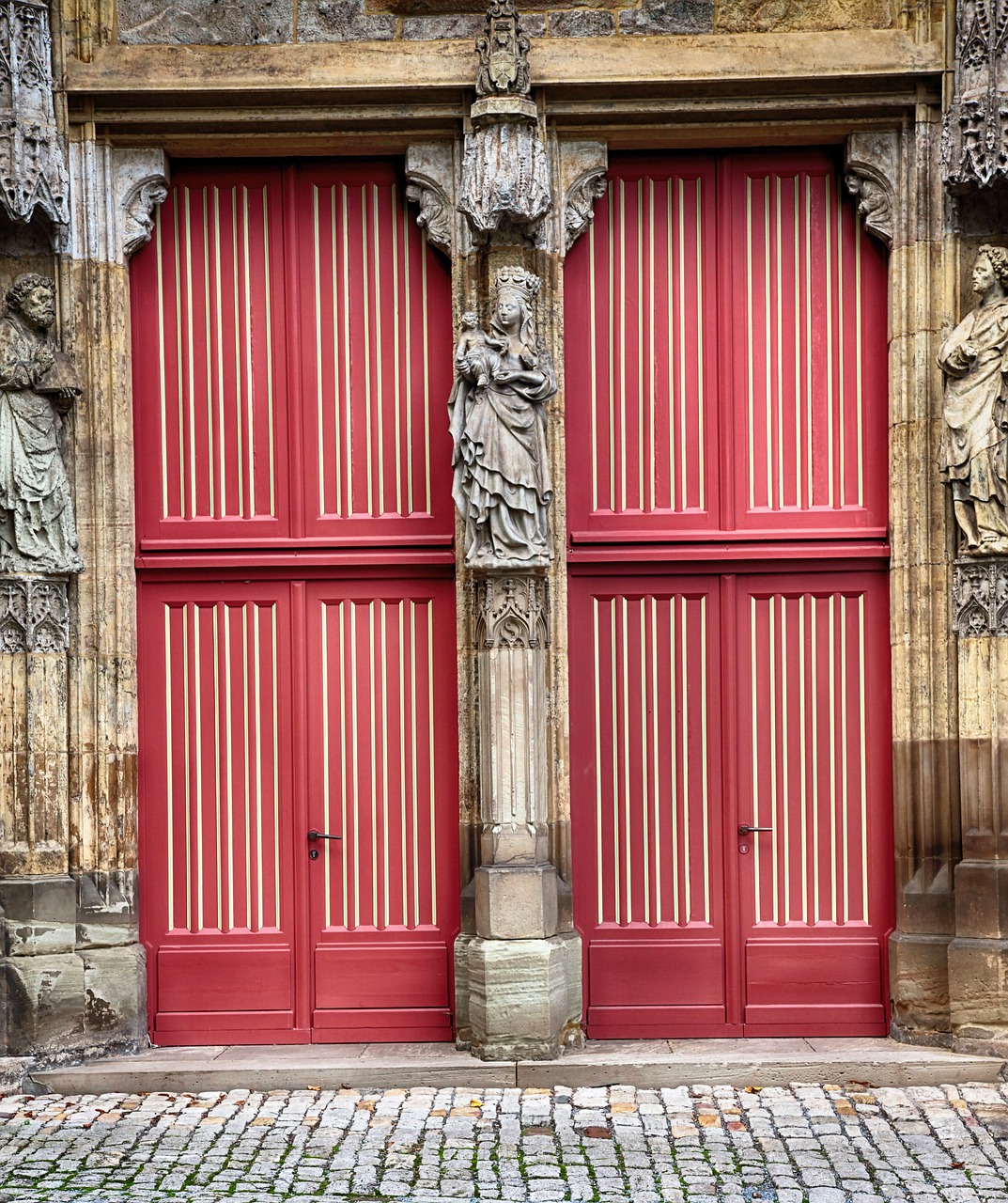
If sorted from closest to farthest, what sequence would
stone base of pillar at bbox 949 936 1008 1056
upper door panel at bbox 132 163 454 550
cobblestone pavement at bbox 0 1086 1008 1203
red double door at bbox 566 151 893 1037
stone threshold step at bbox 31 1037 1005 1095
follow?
1. cobblestone pavement at bbox 0 1086 1008 1203
2. stone threshold step at bbox 31 1037 1005 1095
3. stone base of pillar at bbox 949 936 1008 1056
4. red double door at bbox 566 151 893 1037
5. upper door panel at bbox 132 163 454 550

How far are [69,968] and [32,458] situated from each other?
8.41ft

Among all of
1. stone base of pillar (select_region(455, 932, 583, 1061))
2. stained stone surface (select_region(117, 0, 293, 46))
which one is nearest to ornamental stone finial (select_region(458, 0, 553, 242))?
stained stone surface (select_region(117, 0, 293, 46))

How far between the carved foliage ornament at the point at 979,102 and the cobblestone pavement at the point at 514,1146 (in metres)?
4.44

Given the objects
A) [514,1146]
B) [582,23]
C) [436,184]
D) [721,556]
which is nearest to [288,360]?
[436,184]

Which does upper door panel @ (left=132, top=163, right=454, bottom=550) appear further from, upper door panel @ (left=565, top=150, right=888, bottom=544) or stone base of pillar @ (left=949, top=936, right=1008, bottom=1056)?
stone base of pillar @ (left=949, top=936, right=1008, bottom=1056)

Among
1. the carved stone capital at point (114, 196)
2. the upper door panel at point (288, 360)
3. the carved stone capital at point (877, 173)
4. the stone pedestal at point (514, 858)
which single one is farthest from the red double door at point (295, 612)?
the carved stone capital at point (877, 173)

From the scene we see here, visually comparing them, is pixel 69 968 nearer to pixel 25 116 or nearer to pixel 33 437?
pixel 33 437

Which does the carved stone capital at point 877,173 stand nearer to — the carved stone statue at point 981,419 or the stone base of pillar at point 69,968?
the carved stone statue at point 981,419

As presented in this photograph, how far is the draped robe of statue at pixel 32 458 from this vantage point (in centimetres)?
750

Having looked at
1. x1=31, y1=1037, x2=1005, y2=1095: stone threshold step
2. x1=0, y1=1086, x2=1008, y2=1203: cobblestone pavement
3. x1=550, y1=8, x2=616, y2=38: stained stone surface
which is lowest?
x1=0, y1=1086, x2=1008, y2=1203: cobblestone pavement

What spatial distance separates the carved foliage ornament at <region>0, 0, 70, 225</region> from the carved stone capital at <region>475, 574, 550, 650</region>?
2.90 m

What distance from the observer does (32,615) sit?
7559 mm

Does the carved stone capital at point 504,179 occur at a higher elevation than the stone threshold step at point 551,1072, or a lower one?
higher

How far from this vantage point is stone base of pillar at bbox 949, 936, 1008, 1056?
24.2 feet
